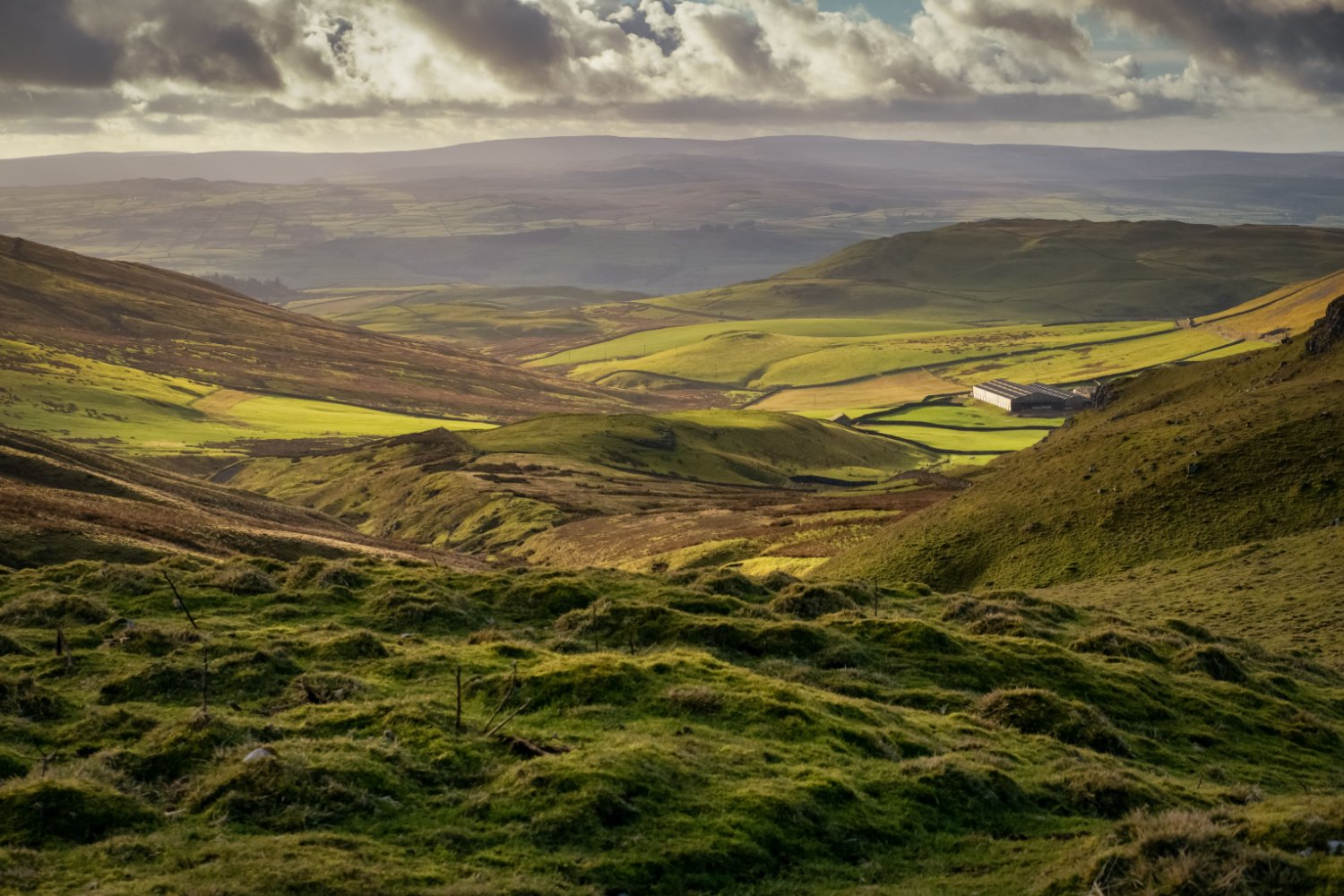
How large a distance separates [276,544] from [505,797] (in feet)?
194

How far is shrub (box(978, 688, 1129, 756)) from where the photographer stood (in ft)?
102

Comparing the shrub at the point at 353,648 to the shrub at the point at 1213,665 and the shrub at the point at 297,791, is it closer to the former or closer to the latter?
the shrub at the point at 297,791

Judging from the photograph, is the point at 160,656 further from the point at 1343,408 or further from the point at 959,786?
the point at 1343,408

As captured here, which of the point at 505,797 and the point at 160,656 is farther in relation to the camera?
the point at 160,656

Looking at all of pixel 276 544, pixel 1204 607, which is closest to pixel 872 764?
pixel 1204 607

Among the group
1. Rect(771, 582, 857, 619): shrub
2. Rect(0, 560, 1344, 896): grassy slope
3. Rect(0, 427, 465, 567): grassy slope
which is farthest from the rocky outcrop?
Rect(0, 427, 465, 567): grassy slope

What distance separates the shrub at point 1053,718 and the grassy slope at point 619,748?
0.09m

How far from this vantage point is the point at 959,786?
24703mm

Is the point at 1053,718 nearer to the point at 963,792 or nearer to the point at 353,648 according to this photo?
the point at 963,792

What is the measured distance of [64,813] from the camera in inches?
769

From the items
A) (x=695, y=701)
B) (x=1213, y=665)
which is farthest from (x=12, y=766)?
(x=1213, y=665)

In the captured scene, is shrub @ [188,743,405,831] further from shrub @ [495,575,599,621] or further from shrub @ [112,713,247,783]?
shrub @ [495,575,599,621]

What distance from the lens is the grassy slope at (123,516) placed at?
5794 cm

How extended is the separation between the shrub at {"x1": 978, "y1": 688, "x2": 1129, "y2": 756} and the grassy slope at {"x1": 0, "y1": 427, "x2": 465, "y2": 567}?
4288 cm
